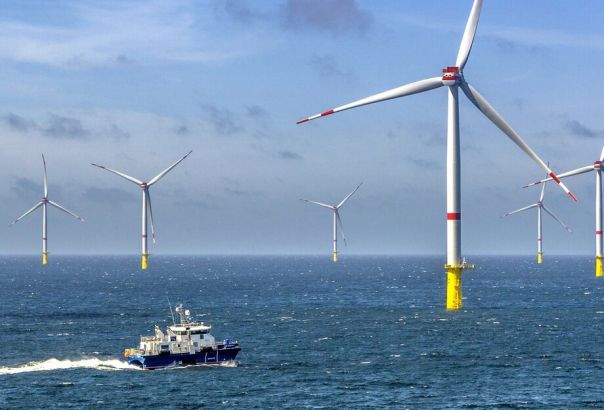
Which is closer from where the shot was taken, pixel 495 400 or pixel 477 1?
pixel 495 400

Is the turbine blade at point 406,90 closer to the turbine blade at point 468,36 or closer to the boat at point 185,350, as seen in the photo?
the turbine blade at point 468,36

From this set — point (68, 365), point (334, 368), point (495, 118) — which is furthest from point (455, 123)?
point (68, 365)

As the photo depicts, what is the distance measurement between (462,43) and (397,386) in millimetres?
82593

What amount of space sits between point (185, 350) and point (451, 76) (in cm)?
7511

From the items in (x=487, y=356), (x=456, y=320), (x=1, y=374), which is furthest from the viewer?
(x=456, y=320)

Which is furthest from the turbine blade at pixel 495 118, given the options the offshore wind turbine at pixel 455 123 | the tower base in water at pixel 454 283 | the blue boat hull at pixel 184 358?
Answer: the blue boat hull at pixel 184 358

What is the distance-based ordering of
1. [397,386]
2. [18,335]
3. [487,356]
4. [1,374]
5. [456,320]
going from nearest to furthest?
1. [397,386]
2. [1,374]
3. [487,356]
4. [18,335]
5. [456,320]

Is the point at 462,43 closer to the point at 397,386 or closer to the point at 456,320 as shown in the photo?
the point at 456,320

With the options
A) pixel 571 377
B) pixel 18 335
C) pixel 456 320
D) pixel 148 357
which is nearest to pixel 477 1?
pixel 456 320

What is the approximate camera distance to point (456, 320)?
181m

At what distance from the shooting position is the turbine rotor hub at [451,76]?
17300 centimetres

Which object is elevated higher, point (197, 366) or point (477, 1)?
point (477, 1)

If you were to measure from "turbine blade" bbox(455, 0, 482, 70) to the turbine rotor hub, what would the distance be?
5.94ft

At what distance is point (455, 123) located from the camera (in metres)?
172
